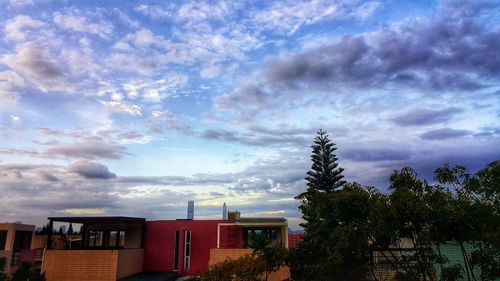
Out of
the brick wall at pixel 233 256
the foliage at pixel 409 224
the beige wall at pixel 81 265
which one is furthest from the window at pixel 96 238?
the foliage at pixel 409 224

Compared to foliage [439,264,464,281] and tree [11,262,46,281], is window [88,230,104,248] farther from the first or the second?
foliage [439,264,464,281]

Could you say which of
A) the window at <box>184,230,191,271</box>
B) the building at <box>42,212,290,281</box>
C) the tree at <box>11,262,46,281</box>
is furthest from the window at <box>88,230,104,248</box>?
the tree at <box>11,262,46,281</box>

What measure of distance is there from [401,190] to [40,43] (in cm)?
1283

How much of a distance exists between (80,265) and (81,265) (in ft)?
0.14

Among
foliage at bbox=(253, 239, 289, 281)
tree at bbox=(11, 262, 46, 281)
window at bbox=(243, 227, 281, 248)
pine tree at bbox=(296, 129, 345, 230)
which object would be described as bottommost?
tree at bbox=(11, 262, 46, 281)

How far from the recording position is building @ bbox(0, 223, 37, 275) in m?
24.4

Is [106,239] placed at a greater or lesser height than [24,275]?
greater

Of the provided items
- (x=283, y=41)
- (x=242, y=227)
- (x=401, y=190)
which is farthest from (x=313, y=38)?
(x=242, y=227)

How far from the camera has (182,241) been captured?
21.7 m

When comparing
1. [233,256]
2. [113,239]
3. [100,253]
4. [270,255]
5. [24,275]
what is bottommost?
[24,275]

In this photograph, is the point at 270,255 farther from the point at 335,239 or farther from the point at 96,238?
the point at 96,238

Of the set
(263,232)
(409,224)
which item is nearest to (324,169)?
(263,232)

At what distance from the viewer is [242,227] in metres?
21.8

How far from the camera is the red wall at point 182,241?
21.3m
